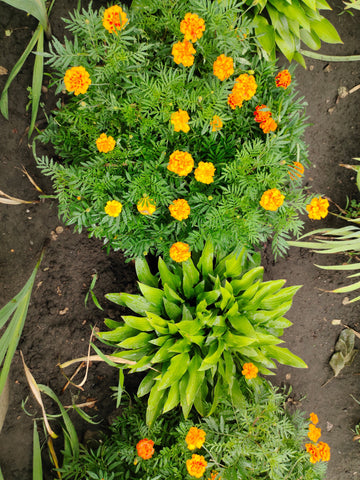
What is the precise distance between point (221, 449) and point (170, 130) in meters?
1.72

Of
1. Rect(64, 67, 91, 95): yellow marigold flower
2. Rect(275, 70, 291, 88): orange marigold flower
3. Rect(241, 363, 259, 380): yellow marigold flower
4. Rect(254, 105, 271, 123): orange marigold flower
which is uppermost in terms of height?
Rect(64, 67, 91, 95): yellow marigold flower

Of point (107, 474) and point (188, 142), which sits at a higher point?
point (188, 142)

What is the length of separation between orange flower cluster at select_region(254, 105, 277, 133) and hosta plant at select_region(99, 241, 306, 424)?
0.64 metres

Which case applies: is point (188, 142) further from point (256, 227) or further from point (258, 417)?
point (258, 417)

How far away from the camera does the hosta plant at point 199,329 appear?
178 cm

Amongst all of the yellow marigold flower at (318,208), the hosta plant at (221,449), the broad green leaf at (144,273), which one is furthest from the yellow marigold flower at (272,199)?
the hosta plant at (221,449)

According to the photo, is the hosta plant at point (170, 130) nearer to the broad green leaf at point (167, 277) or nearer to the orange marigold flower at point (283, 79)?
the orange marigold flower at point (283, 79)

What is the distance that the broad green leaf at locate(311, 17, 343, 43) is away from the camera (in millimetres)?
2072

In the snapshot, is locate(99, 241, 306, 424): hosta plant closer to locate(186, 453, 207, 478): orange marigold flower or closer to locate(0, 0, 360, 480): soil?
locate(186, 453, 207, 478): orange marigold flower

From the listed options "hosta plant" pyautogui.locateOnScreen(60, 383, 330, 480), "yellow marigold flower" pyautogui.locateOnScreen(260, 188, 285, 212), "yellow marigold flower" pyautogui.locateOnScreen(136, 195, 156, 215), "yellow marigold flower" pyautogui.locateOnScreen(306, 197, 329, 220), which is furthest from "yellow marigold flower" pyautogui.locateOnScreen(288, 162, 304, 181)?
"hosta plant" pyautogui.locateOnScreen(60, 383, 330, 480)

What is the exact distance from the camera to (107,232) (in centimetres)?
169

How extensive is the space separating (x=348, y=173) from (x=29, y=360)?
273 centimetres

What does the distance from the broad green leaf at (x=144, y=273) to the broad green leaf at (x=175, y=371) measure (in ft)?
Answer: 1.51

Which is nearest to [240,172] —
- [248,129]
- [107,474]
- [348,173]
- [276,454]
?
[248,129]
